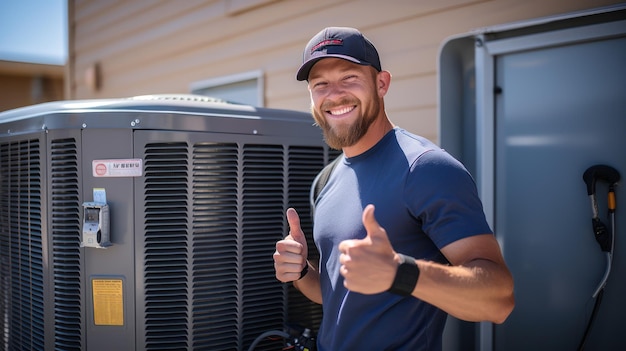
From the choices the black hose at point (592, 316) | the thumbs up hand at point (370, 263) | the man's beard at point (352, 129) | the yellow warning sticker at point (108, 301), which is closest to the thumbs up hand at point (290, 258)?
the man's beard at point (352, 129)

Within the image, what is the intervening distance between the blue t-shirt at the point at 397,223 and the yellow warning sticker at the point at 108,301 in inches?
31.6

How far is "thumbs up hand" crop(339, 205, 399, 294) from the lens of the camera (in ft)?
3.83

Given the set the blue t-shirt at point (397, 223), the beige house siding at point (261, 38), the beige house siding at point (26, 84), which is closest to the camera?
the blue t-shirt at point (397, 223)

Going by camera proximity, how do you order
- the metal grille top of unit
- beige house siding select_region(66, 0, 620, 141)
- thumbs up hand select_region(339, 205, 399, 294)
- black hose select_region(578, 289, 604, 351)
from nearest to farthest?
thumbs up hand select_region(339, 205, 399, 294) → the metal grille top of unit → black hose select_region(578, 289, 604, 351) → beige house siding select_region(66, 0, 620, 141)

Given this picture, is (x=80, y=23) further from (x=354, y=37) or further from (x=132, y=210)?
(x=354, y=37)

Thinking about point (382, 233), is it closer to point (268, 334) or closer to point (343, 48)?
point (343, 48)

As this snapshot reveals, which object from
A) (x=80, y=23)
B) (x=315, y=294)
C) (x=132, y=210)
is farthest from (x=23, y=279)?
(x=80, y=23)

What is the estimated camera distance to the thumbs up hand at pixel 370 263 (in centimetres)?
117

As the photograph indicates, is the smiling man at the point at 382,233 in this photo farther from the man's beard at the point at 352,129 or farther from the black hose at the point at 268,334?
the black hose at the point at 268,334

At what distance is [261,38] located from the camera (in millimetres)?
3789

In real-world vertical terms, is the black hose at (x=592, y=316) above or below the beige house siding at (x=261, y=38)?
below

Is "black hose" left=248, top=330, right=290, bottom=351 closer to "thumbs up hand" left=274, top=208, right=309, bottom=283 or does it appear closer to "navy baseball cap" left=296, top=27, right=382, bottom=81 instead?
"thumbs up hand" left=274, top=208, right=309, bottom=283

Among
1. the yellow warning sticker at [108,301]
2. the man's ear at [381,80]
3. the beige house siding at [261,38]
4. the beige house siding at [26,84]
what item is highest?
the beige house siding at [26,84]

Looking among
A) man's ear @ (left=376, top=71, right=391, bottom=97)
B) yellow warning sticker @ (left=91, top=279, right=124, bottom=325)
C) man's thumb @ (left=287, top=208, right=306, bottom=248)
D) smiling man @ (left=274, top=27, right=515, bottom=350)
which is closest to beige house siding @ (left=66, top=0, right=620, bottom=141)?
man's ear @ (left=376, top=71, right=391, bottom=97)
